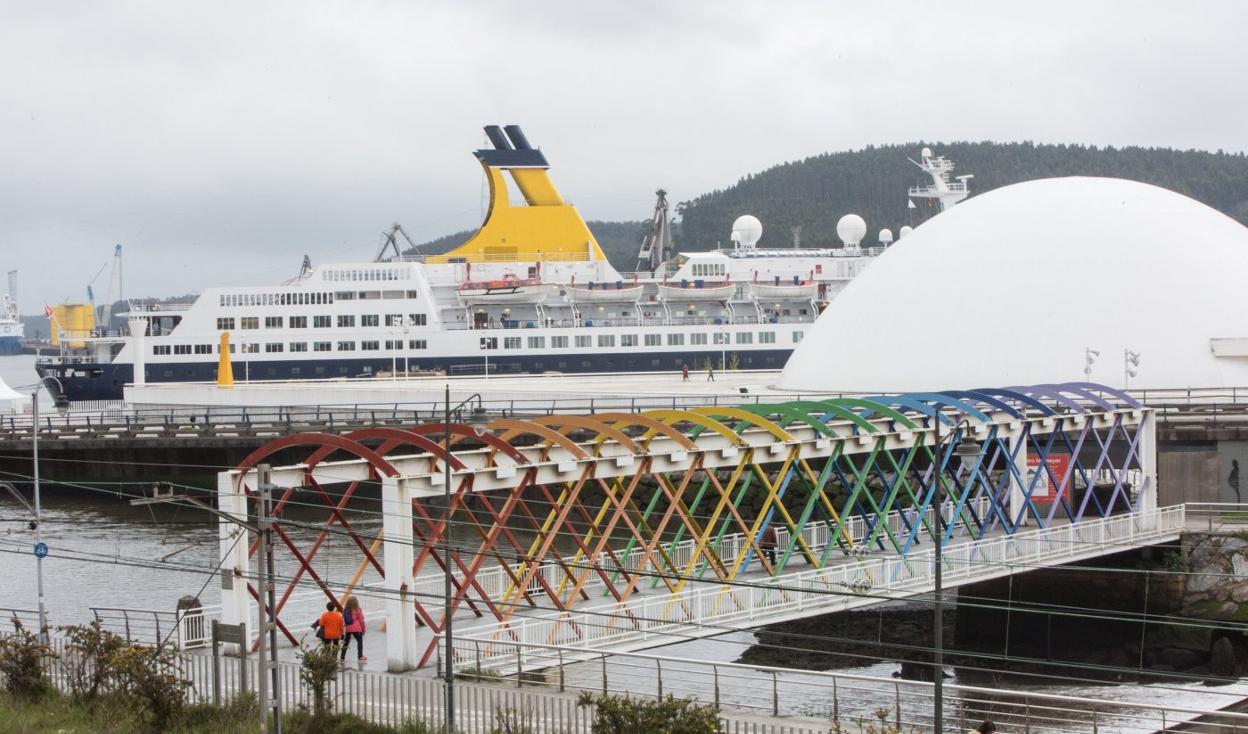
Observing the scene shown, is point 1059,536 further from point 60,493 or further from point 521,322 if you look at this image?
point 521,322

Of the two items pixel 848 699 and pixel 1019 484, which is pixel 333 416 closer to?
pixel 1019 484

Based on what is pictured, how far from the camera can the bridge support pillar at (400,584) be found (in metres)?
21.1

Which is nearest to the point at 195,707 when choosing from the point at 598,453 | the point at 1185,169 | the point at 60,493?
the point at 598,453

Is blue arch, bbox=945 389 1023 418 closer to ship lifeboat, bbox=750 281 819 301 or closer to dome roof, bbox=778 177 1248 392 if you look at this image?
dome roof, bbox=778 177 1248 392

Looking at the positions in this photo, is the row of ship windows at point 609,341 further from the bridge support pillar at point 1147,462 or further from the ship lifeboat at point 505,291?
the bridge support pillar at point 1147,462

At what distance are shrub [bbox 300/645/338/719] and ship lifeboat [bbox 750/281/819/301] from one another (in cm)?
6587

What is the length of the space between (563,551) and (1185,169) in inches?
6904

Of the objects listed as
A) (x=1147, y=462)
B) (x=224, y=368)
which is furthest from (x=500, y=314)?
(x=1147, y=462)

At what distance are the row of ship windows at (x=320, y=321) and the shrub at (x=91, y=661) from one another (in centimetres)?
5544

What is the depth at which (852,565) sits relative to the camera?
26.6 meters

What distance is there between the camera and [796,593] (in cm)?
2595

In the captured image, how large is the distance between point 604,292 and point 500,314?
599 cm

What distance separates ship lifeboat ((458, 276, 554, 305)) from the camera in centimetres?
8025

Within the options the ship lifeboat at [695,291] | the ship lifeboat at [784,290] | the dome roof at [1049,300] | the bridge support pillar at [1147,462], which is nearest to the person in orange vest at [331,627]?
the bridge support pillar at [1147,462]
